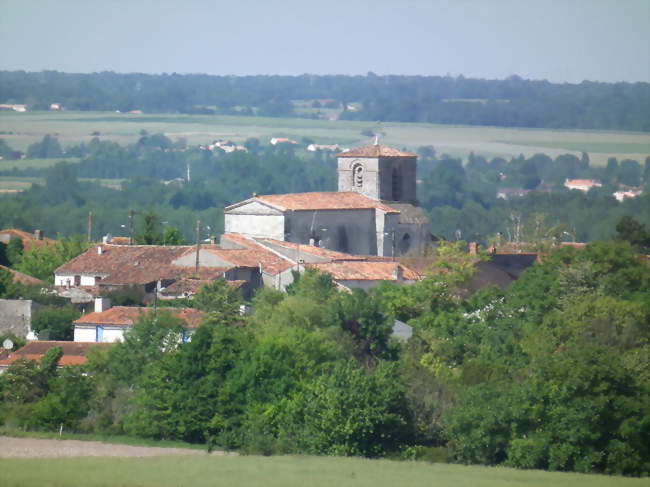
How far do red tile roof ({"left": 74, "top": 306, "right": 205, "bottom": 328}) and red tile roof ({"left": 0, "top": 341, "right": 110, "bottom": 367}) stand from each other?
5.47 feet

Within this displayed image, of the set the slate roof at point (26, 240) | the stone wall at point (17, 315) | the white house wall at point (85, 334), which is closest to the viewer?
the white house wall at point (85, 334)

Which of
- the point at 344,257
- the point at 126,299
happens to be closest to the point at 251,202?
the point at 344,257

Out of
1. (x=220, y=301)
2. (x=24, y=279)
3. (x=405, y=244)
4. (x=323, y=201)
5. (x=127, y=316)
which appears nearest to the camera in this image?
(x=127, y=316)

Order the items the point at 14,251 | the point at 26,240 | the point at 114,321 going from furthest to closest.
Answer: the point at 26,240
the point at 14,251
the point at 114,321

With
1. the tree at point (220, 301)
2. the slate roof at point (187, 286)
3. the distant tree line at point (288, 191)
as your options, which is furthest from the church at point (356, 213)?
the distant tree line at point (288, 191)

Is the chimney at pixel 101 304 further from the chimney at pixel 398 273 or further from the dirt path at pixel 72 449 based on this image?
the dirt path at pixel 72 449

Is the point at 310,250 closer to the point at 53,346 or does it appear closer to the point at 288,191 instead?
the point at 53,346

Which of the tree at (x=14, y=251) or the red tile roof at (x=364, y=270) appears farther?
the tree at (x=14, y=251)

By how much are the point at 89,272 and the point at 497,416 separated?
22.6m

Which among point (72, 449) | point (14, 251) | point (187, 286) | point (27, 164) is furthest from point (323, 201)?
point (27, 164)

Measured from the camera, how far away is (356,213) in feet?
189

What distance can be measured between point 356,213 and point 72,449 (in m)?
27.1

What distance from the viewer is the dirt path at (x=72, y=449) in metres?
30.8

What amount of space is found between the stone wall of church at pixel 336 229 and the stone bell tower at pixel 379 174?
458cm
